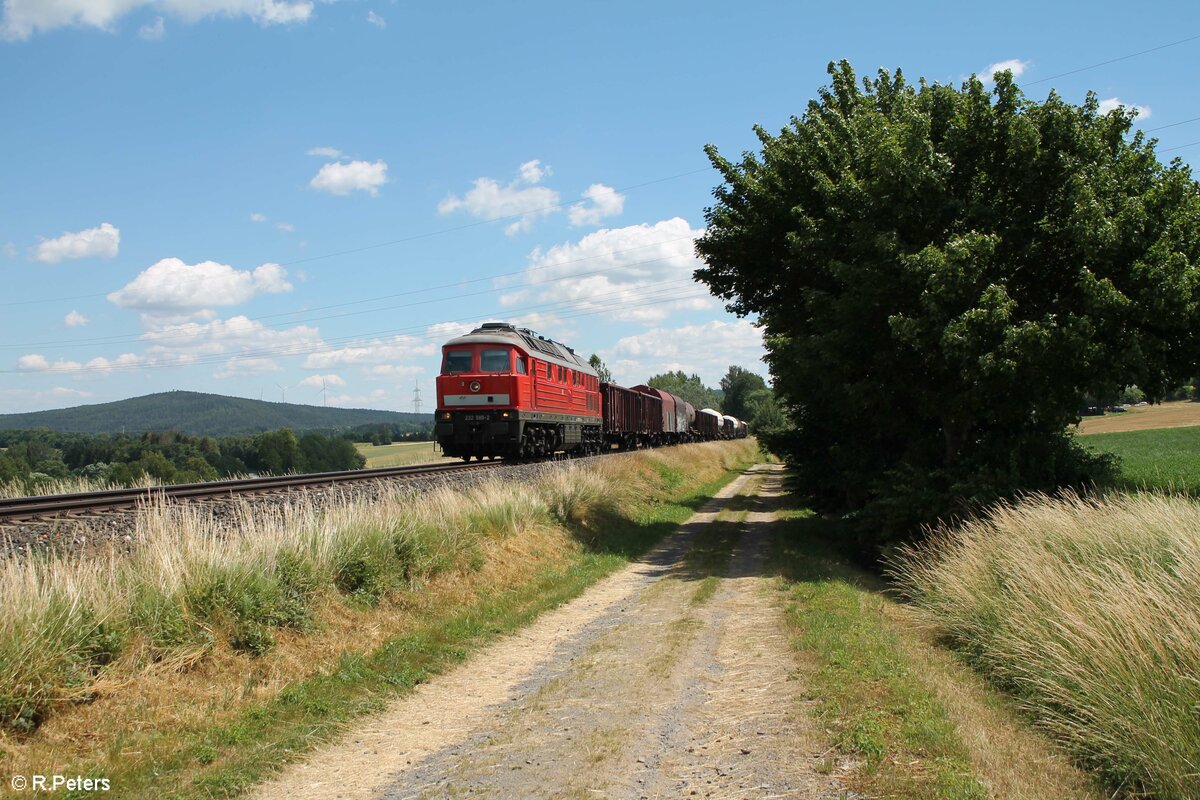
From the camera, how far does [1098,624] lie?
22.3 ft

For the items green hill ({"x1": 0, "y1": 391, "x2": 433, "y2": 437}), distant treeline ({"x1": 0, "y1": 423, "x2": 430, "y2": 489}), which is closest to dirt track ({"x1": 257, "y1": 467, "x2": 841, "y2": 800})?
distant treeline ({"x1": 0, "y1": 423, "x2": 430, "y2": 489})

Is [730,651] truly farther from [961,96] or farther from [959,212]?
[961,96]

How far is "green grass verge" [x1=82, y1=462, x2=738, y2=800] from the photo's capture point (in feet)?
18.2

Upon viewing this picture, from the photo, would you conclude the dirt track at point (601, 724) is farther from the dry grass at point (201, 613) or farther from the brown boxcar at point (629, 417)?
the brown boxcar at point (629, 417)

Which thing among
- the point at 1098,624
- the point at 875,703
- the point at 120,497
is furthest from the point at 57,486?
the point at 1098,624

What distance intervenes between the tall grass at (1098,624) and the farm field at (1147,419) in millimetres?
39618

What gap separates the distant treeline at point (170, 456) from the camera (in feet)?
Answer: 67.9

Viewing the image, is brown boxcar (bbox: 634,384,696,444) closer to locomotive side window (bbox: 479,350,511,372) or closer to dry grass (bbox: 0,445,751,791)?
locomotive side window (bbox: 479,350,511,372)

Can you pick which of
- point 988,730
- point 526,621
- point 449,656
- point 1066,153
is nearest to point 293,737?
point 449,656

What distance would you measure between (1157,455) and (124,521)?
34105mm

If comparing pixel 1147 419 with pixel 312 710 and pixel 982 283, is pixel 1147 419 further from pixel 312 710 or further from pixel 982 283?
pixel 312 710

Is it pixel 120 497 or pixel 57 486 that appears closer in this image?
pixel 120 497

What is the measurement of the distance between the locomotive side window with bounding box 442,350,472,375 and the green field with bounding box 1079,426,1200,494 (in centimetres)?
1588

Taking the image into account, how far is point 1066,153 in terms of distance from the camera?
14.5 metres
